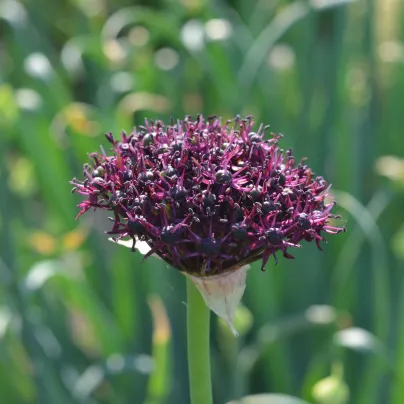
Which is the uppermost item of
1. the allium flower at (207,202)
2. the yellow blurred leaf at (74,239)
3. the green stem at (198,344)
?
the yellow blurred leaf at (74,239)

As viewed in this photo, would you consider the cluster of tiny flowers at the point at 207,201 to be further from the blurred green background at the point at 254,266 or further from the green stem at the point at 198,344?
the blurred green background at the point at 254,266

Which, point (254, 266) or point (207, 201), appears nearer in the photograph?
point (207, 201)

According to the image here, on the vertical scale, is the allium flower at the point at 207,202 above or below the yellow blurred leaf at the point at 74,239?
below

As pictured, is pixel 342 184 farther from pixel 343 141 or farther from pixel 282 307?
→ pixel 282 307

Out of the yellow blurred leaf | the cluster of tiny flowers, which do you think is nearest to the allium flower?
the cluster of tiny flowers

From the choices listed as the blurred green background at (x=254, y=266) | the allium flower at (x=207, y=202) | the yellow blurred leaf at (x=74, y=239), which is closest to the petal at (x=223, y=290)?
the allium flower at (x=207, y=202)

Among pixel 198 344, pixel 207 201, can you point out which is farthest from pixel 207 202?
pixel 198 344

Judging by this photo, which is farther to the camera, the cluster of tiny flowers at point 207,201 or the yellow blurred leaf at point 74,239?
the yellow blurred leaf at point 74,239

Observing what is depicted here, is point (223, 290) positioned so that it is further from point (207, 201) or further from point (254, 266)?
point (254, 266)
